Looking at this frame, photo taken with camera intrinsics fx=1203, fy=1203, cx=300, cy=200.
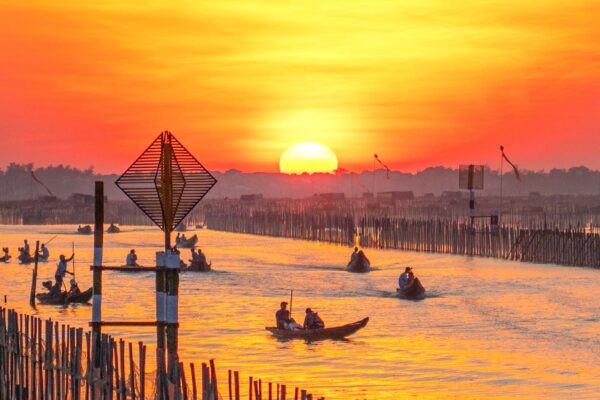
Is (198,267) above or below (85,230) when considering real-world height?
below

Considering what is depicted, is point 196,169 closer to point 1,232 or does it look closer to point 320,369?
point 320,369

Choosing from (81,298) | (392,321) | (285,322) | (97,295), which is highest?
(97,295)

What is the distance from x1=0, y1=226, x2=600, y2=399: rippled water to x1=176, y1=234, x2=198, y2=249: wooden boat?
981 cm

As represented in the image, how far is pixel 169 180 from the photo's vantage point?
18.0 metres

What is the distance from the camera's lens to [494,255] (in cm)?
5953

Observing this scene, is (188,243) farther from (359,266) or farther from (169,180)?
(169,180)

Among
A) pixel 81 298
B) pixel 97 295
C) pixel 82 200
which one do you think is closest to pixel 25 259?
pixel 81 298

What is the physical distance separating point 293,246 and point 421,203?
7051cm

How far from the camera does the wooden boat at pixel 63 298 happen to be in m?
38.4

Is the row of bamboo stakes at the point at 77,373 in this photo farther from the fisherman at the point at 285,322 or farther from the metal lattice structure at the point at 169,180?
the fisherman at the point at 285,322

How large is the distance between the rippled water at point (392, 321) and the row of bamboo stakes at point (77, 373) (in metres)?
6.64

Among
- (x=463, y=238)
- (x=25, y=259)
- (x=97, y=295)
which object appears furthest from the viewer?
(x=463, y=238)

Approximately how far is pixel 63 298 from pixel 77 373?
22297mm

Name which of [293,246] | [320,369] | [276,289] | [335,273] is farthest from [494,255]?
[320,369]
